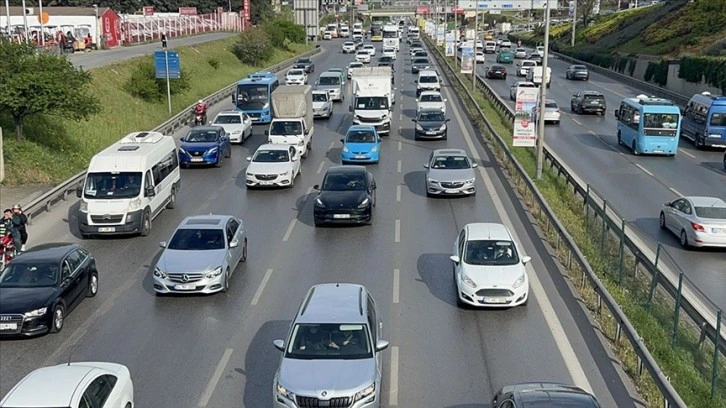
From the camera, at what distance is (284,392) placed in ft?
38.7

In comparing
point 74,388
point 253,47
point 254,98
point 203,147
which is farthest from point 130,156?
point 253,47

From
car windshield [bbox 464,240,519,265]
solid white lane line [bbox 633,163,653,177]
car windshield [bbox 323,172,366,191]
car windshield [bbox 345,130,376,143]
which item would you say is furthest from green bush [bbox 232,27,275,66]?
car windshield [bbox 464,240,519,265]

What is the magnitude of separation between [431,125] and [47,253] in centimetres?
2447

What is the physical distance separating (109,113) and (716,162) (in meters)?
30.4

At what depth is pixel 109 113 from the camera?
4356 cm

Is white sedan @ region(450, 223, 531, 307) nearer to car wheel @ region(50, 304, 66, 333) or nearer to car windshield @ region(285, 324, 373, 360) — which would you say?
car windshield @ region(285, 324, 373, 360)

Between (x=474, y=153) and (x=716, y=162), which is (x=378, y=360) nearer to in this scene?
(x=474, y=153)

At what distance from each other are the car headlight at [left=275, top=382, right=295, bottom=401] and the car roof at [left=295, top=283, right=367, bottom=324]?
1.47m

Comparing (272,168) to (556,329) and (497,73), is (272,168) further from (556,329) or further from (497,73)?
(497,73)

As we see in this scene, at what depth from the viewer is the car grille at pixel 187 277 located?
17922 millimetres

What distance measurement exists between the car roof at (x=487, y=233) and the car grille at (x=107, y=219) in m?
10.2

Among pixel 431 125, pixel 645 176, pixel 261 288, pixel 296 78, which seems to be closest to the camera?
pixel 261 288

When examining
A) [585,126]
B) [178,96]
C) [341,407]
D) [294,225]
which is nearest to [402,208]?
[294,225]

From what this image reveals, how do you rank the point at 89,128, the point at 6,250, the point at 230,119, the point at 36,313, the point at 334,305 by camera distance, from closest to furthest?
the point at 334,305, the point at 36,313, the point at 6,250, the point at 89,128, the point at 230,119
